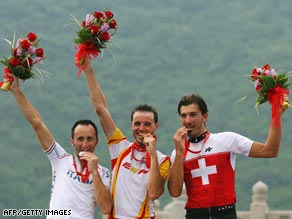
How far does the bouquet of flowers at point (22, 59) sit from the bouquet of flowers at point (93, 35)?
0.33m

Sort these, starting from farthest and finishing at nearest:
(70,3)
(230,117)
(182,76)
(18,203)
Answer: (70,3), (182,76), (230,117), (18,203)

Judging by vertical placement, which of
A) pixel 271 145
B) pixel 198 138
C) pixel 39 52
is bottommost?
pixel 271 145

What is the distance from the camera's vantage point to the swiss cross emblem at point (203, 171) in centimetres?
692

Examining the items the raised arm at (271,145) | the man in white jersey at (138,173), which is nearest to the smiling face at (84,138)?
the man in white jersey at (138,173)

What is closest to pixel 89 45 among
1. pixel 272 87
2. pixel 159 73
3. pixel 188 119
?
pixel 188 119

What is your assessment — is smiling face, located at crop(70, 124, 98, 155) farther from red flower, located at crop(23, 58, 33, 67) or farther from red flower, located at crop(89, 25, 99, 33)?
red flower, located at crop(89, 25, 99, 33)

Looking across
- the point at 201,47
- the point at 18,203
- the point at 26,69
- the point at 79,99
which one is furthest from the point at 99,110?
the point at 201,47

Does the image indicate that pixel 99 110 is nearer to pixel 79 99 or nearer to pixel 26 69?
pixel 26 69

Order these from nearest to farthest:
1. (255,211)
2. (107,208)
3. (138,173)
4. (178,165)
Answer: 1. (178,165)
2. (107,208)
3. (138,173)
4. (255,211)

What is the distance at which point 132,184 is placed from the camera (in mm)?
7000

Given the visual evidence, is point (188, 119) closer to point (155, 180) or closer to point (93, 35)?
point (155, 180)

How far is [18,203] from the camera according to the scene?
24.7 m

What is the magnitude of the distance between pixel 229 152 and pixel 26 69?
1811mm

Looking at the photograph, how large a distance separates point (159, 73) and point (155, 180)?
21805 mm
